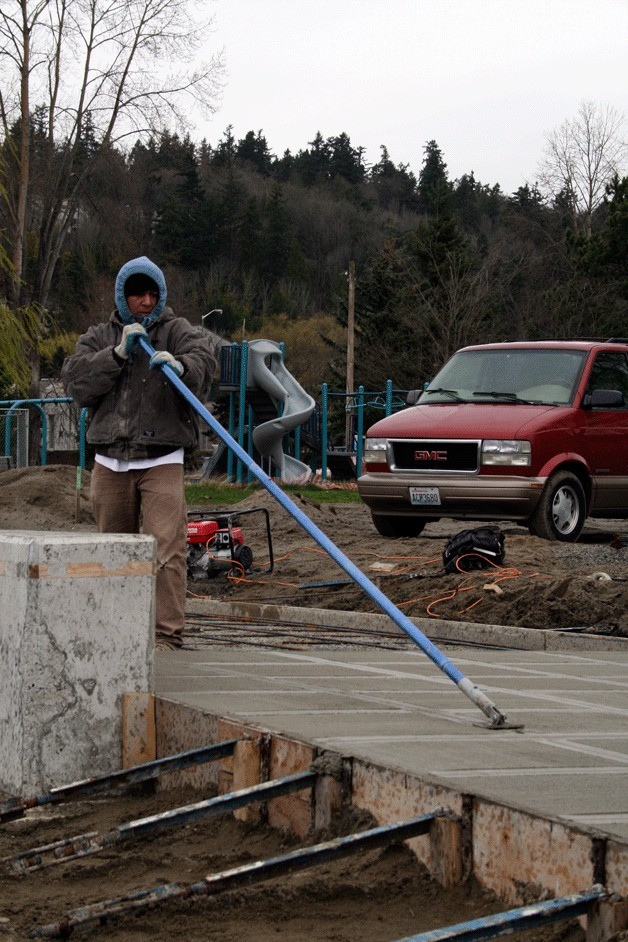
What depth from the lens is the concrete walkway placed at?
13.2 feet

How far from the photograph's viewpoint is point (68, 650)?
16.9ft

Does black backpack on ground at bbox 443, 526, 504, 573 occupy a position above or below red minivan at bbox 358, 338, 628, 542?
below

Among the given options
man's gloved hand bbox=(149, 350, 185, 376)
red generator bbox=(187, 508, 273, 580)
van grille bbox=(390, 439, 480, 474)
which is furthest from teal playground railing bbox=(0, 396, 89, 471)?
man's gloved hand bbox=(149, 350, 185, 376)

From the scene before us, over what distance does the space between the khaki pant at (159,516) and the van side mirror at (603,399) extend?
7.58 metres

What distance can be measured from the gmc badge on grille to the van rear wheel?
864 millimetres

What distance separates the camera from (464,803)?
369 cm

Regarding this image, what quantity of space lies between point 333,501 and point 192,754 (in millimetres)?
20252

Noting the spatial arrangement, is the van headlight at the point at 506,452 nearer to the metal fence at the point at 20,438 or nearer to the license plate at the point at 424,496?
the license plate at the point at 424,496

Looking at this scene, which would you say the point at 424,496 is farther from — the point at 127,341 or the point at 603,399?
the point at 127,341

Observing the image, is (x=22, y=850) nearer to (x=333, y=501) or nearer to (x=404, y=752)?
(x=404, y=752)

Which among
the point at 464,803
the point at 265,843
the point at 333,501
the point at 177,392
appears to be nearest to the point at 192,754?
the point at 265,843

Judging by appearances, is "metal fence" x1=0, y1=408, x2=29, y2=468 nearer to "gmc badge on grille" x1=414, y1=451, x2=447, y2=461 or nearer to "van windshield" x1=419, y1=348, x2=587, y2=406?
"van windshield" x1=419, y1=348, x2=587, y2=406

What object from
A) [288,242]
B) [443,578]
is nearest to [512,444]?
[443,578]

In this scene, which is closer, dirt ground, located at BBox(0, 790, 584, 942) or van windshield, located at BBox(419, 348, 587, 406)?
dirt ground, located at BBox(0, 790, 584, 942)
